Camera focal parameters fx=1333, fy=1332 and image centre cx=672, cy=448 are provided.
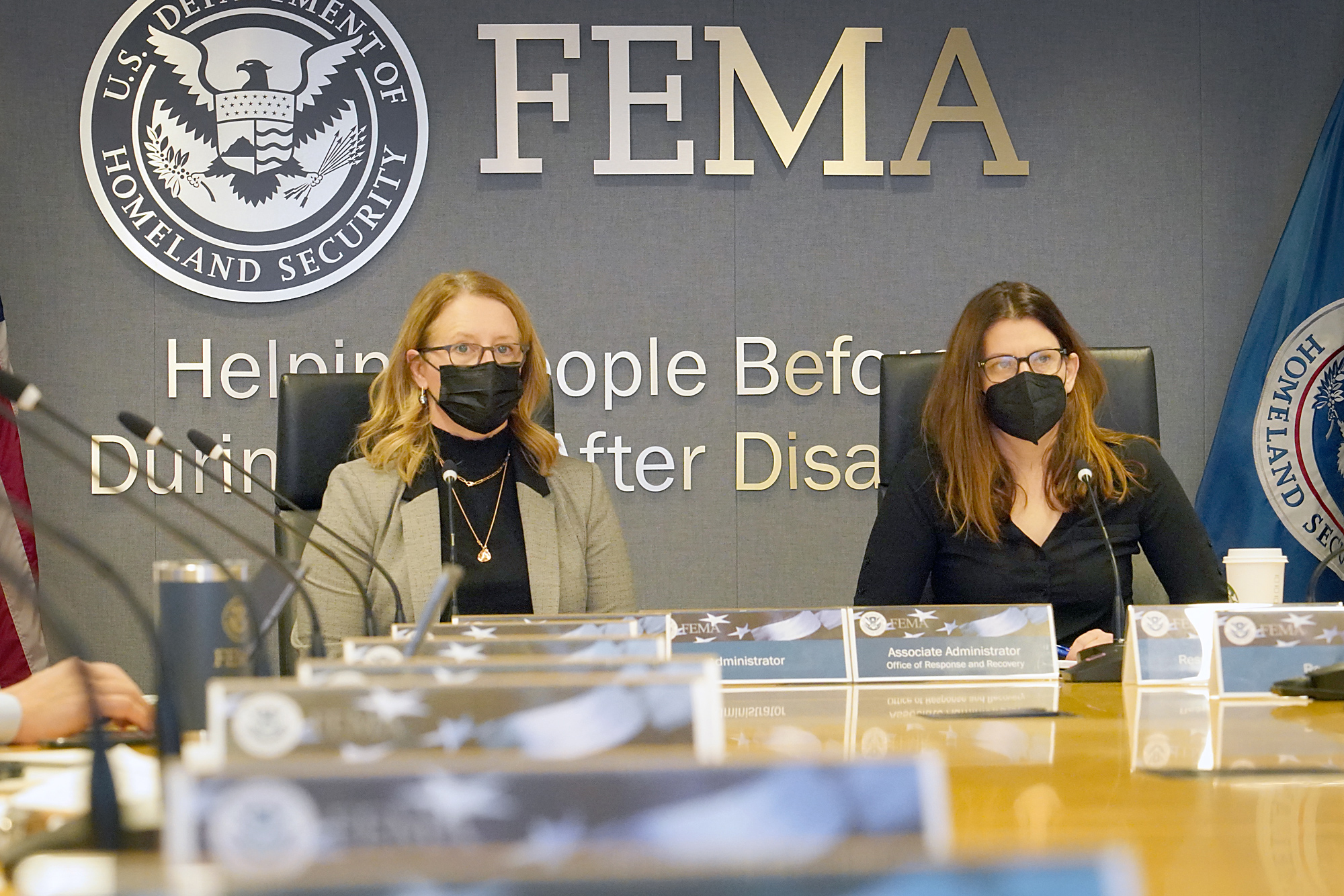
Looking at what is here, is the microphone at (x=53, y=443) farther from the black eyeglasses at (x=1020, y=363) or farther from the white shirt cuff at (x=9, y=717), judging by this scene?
the black eyeglasses at (x=1020, y=363)

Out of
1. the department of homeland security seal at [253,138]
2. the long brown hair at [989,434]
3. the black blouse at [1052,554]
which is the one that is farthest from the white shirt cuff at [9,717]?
the department of homeland security seal at [253,138]

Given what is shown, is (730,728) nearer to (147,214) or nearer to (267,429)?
(267,429)

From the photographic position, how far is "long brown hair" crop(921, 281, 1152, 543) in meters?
2.63

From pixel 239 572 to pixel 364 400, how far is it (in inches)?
59.6

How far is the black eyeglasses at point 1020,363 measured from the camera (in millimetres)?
2689

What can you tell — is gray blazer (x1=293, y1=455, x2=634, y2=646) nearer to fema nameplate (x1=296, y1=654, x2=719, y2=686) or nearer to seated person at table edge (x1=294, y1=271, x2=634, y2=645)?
seated person at table edge (x1=294, y1=271, x2=634, y2=645)

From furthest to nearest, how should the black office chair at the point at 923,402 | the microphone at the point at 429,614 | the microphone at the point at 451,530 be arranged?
1. the black office chair at the point at 923,402
2. the microphone at the point at 451,530
3. the microphone at the point at 429,614

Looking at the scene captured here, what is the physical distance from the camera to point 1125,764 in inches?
45.8

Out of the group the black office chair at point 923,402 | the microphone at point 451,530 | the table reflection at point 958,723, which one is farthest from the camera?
the black office chair at point 923,402

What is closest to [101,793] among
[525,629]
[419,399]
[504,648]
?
[504,648]

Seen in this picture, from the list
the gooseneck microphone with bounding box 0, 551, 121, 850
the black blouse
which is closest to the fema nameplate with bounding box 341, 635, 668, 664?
the gooseneck microphone with bounding box 0, 551, 121, 850

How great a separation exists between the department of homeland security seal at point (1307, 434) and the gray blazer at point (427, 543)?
7.23ft

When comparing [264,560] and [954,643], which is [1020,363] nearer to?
[954,643]

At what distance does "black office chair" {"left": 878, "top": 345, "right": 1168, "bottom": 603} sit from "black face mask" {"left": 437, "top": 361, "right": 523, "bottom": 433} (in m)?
0.84
